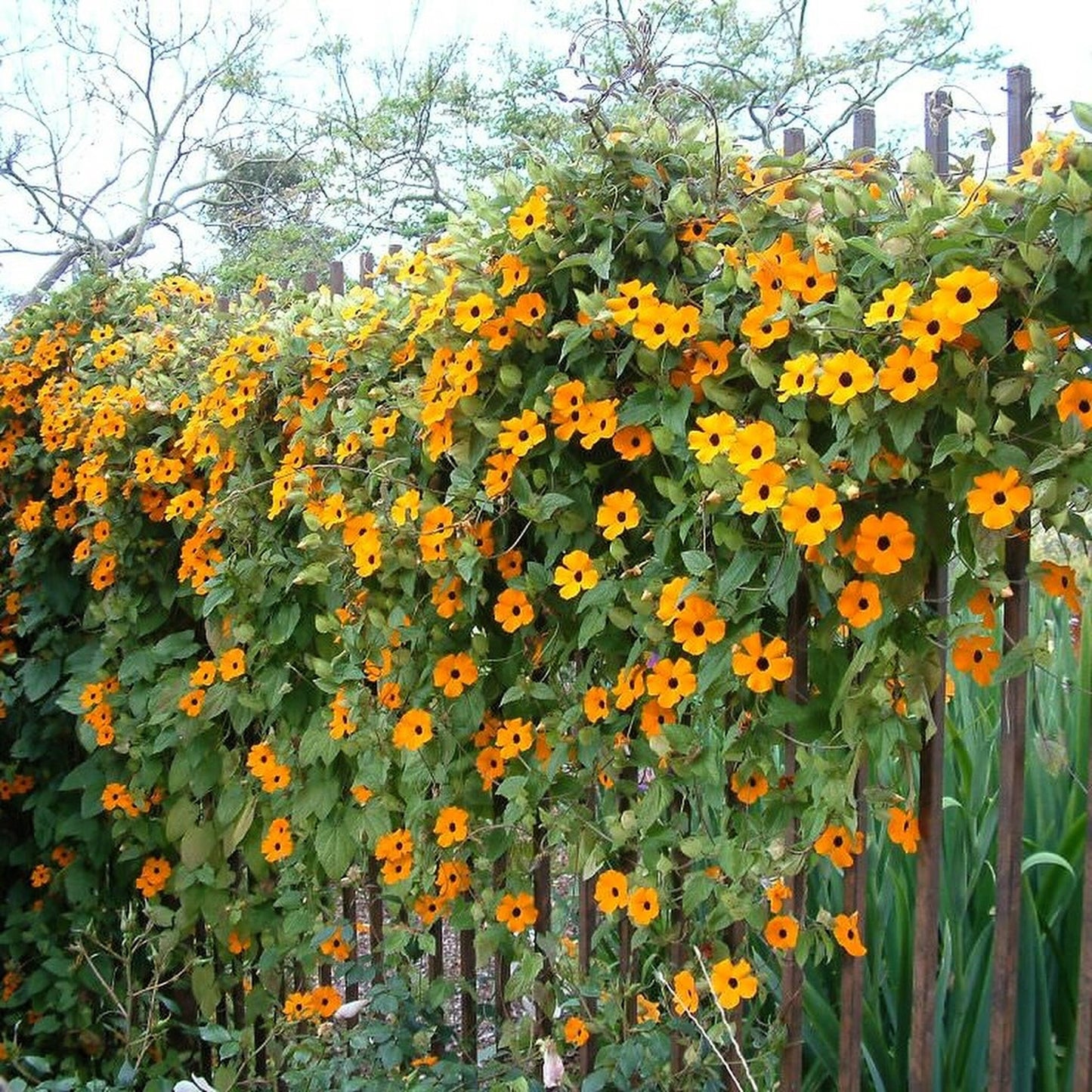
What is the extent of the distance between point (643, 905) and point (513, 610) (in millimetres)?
447

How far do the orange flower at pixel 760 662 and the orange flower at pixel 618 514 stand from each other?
0.23m

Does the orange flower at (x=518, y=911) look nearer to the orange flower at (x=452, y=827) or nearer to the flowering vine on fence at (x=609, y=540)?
the flowering vine on fence at (x=609, y=540)

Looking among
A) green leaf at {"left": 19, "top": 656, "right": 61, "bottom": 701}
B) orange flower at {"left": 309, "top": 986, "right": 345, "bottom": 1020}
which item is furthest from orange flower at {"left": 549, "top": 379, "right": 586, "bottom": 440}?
green leaf at {"left": 19, "top": 656, "right": 61, "bottom": 701}

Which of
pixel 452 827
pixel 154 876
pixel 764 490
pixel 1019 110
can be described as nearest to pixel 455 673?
pixel 452 827

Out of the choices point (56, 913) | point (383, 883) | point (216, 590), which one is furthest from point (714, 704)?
point (56, 913)

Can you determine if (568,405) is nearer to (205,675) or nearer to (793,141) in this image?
(793,141)

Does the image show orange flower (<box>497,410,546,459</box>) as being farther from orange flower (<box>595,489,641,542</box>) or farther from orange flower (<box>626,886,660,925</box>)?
orange flower (<box>626,886,660,925</box>)

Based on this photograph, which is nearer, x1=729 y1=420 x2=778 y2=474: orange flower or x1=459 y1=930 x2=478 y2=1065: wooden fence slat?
x1=729 y1=420 x2=778 y2=474: orange flower

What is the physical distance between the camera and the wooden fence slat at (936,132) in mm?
1338

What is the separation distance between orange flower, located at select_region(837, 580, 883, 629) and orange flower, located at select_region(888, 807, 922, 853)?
0.85ft

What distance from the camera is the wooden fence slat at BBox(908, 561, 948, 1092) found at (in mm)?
1388

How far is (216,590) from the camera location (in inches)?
88.7

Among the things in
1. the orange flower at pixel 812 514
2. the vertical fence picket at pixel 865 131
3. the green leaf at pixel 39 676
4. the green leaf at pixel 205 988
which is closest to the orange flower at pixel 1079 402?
the orange flower at pixel 812 514

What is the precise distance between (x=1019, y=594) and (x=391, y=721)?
3.34ft
